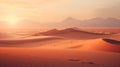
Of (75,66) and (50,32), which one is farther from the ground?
(50,32)

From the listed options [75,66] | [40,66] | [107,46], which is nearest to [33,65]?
[40,66]

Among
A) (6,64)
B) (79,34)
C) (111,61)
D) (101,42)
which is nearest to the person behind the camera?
(6,64)

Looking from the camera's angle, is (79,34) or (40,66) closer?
(40,66)

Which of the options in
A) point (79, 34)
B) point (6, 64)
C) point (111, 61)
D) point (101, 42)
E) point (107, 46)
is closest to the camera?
point (6, 64)

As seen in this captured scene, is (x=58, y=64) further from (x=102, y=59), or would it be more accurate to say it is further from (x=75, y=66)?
(x=102, y=59)

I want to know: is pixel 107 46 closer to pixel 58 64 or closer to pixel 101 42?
pixel 101 42

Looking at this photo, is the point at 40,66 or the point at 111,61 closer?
the point at 40,66

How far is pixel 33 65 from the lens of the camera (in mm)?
7676

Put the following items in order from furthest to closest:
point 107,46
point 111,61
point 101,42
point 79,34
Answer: point 79,34 < point 101,42 < point 107,46 < point 111,61

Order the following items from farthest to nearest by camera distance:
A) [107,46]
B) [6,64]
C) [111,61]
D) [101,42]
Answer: [101,42], [107,46], [111,61], [6,64]

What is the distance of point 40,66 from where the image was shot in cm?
762

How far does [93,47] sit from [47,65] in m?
7.27

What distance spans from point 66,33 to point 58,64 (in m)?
22.4

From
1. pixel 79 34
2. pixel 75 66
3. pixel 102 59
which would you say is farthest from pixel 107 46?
pixel 79 34
